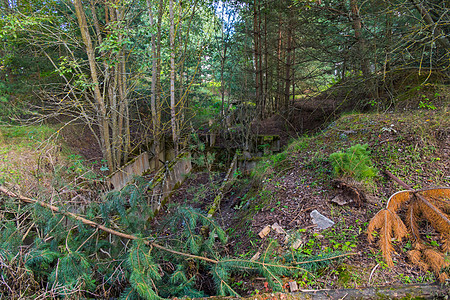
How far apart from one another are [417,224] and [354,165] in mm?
971

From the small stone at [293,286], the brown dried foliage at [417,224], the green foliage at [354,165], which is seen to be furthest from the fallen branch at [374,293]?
the green foliage at [354,165]

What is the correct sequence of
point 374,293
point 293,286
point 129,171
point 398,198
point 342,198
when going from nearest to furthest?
point 374,293, point 293,286, point 398,198, point 342,198, point 129,171

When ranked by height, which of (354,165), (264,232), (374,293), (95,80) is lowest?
(374,293)

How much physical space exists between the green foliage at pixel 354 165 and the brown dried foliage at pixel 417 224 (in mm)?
594

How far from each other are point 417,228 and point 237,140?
21.1 feet

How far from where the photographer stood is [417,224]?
2.80m

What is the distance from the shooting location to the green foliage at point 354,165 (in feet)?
11.4

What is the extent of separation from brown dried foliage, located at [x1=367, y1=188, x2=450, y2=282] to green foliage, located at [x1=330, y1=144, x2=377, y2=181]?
594 mm

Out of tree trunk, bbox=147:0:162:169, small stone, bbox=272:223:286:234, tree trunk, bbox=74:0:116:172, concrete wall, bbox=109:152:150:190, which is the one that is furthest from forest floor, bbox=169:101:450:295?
tree trunk, bbox=147:0:162:169

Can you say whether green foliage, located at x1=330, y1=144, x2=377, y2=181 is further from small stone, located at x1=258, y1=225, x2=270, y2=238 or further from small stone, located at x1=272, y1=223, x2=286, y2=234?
Result: small stone, located at x1=258, y1=225, x2=270, y2=238

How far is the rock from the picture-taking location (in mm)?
3117

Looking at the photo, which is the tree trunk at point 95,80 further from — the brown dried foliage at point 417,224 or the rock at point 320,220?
the brown dried foliage at point 417,224

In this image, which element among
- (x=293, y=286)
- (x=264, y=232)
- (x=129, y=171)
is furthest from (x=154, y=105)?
(x=293, y=286)

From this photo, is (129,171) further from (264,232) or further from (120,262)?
(264,232)
